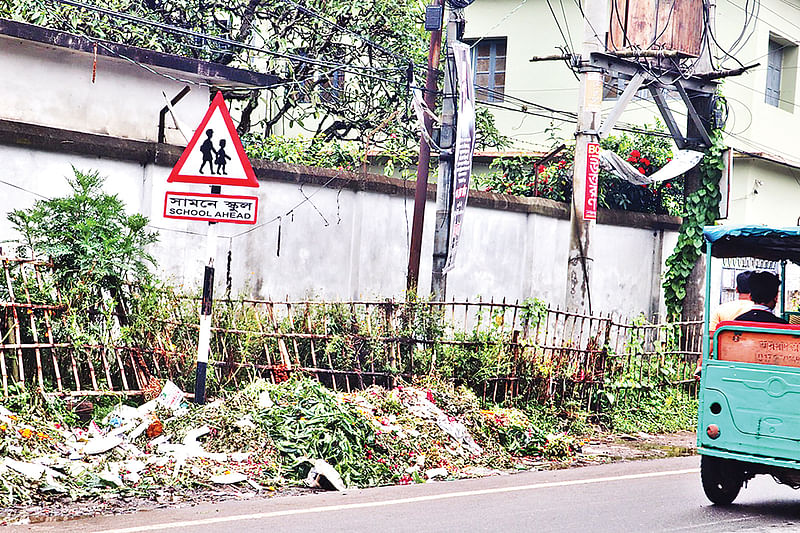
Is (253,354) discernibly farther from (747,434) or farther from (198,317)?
(747,434)

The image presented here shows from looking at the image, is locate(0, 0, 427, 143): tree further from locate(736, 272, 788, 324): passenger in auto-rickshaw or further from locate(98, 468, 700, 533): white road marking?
locate(736, 272, 788, 324): passenger in auto-rickshaw

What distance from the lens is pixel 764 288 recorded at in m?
8.84

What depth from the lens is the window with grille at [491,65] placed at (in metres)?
27.0

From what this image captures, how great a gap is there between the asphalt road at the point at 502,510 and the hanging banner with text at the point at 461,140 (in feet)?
15.1

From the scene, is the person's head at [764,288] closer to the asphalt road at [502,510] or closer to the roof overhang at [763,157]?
the asphalt road at [502,510]

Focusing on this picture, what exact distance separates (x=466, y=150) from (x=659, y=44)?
15.7 ft

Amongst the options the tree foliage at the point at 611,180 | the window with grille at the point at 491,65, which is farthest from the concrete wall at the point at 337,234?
the window with grille at the point at 491,65

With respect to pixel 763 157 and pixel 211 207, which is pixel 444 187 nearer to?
pixel 211 207

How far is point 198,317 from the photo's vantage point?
35.6ft

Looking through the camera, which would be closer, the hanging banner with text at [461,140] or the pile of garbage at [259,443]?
the pile of garbage at [259,443]

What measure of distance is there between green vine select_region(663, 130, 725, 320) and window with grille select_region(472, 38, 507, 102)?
924 cm

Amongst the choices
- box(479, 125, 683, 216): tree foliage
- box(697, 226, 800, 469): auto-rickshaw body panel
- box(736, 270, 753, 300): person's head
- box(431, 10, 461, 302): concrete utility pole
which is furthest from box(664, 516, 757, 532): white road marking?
box(479, 125, 683, 216): tree foliage

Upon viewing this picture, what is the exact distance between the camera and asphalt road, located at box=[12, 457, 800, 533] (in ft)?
23.0

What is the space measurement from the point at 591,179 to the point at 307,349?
4977mm
